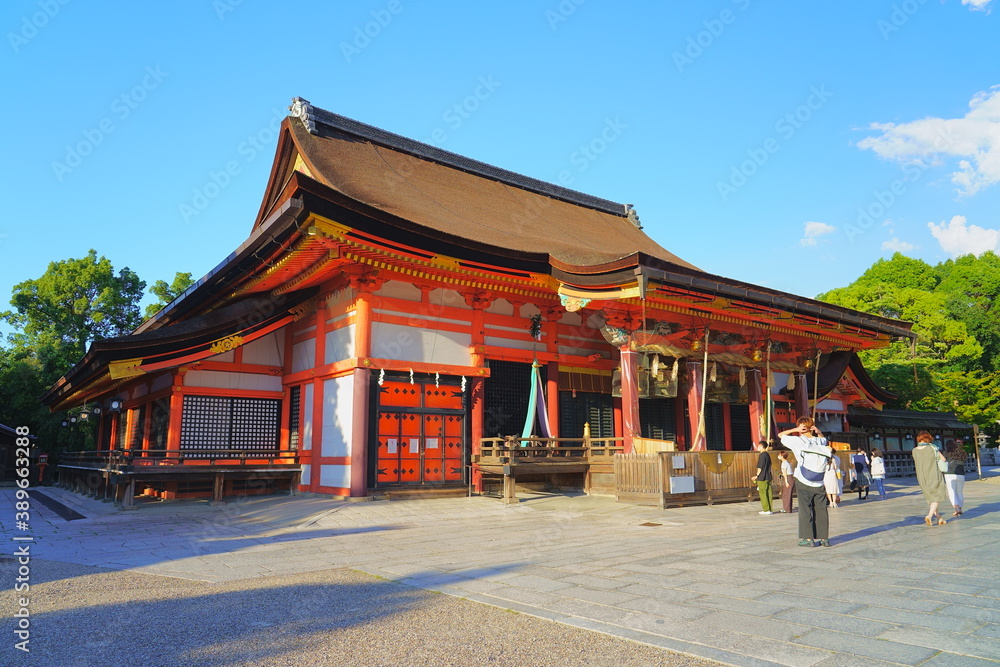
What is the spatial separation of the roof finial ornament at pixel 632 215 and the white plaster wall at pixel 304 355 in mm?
15331

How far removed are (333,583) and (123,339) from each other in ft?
31.9

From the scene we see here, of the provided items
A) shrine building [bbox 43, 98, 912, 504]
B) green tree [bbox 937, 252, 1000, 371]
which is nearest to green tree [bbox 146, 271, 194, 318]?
shrine building [bbox 43, 98, 912, 504]

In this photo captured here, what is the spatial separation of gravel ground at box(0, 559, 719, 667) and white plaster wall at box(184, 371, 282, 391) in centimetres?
983

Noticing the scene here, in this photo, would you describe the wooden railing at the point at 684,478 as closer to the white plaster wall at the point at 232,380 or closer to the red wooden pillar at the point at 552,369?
the red wooden pillar at the point at 552,369

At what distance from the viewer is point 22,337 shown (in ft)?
93.3

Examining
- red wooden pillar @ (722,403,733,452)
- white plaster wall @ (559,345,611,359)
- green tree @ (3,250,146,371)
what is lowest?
red wooden pillar @ (722,403,733,452)

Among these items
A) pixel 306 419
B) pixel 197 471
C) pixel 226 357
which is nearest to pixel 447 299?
Answer: pixel 306 419

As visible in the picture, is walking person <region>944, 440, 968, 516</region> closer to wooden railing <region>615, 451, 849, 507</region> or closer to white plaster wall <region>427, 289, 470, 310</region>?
wooden railing <region>615, 451, 849, 507</region>

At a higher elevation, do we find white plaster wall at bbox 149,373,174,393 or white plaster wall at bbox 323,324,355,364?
white plaster wall at bbox 323,324,355,364

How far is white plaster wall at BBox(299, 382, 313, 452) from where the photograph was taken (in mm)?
14711

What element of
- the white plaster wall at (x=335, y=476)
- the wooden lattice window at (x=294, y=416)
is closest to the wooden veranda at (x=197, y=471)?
the wooden lattice window at (x=294, y=416)

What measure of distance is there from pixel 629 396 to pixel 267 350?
9.18 meters

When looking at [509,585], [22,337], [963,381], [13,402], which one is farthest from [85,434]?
[963,381]

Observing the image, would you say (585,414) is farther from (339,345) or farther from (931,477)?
(931,477)
